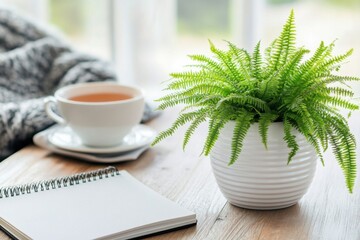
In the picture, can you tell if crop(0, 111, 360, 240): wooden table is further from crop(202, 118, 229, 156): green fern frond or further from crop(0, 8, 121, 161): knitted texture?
crop(0, 8, 121, 161): knitted texture

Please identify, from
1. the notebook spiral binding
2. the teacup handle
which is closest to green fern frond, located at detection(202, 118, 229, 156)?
the notebook spiral binding

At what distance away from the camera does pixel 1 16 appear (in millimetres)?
1955

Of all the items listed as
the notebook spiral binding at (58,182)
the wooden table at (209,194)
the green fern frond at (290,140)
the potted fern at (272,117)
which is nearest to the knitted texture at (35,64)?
the wooden table at (209,194)

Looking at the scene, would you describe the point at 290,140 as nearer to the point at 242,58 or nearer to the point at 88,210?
the point at 242,58

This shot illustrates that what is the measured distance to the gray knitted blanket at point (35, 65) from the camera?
1758 mm

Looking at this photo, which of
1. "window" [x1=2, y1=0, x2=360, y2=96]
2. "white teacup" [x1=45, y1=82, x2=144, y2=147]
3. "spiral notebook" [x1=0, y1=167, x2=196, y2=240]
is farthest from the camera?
"window" [x1=2, y1=0, x2=360, y2=96]

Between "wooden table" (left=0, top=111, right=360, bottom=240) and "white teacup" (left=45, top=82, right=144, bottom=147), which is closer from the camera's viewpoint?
"wooden table" (left=0, top=111, right=360, bottom=240)

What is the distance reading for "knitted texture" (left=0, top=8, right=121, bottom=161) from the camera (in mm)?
1759

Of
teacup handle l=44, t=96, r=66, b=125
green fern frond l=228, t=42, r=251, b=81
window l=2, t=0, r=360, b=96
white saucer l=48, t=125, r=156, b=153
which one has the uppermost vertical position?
green fern frond l=228, t=42, r=251, b=81

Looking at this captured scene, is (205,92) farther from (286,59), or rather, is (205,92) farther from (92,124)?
(92,124)

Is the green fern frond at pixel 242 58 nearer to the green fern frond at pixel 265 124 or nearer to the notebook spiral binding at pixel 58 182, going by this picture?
the green fern frond at pixel 265 124

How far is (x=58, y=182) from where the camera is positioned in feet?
3.91

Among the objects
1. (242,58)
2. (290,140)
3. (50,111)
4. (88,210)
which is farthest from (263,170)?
(50,111)

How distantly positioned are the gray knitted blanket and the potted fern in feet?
2.03
